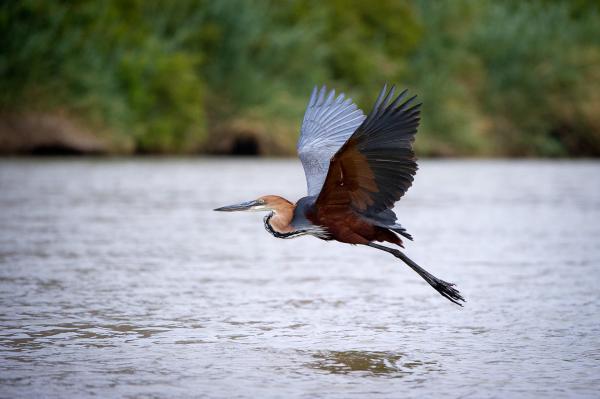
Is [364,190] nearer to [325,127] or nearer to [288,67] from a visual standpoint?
[325,127]

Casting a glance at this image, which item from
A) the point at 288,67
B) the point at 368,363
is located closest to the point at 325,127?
the point at 368,363

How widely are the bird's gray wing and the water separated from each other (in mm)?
822

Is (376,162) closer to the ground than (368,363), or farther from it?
farther from it

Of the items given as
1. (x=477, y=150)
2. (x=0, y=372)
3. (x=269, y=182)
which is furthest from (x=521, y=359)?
(x=477, y=150)

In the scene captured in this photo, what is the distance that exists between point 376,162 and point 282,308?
1.17 m

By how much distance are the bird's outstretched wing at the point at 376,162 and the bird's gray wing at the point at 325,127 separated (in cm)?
76

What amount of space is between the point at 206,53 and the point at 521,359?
89.7 feet

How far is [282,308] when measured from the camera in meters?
5.76

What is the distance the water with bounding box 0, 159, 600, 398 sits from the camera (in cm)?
415

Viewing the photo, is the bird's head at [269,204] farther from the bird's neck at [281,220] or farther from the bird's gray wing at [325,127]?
the bird's gray wing at [325,127]

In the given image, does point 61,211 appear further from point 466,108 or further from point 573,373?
point 466,108

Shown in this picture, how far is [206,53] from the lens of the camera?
31203mm

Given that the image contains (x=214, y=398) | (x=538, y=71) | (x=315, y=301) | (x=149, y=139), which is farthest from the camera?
(x=538, y=71)

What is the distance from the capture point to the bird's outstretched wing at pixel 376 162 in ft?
15.9
